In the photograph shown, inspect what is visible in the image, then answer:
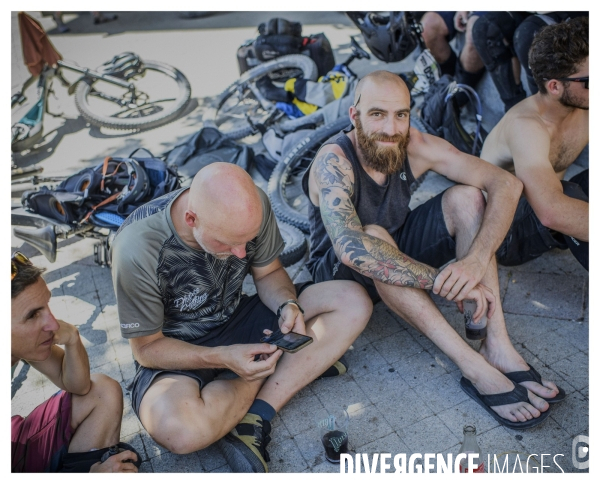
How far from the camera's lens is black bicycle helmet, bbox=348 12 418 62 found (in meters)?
5.78

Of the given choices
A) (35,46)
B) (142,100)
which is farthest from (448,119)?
(35,46)

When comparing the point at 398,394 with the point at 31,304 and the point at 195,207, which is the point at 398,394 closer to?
the point at 195,207

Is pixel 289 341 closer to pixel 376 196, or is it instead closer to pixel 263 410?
pixel 263 410

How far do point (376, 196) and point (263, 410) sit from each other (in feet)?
4.20

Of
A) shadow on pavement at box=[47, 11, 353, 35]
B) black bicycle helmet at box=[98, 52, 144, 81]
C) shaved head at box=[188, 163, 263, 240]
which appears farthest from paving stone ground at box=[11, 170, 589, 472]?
shadow on pavement at box=[47, 11, 353, 35]

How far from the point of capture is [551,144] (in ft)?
11.7

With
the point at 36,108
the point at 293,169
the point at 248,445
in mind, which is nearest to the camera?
the point at 248,445

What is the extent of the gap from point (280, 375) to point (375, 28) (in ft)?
13.4

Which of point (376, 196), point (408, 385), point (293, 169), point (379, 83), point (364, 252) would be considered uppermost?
point (379, 83)

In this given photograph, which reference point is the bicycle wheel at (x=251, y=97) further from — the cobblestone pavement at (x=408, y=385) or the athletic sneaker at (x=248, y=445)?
the athletic sneaker at (x=248, y=445)

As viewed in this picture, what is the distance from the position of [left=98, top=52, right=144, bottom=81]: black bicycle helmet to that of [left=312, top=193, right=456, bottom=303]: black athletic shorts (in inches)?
183

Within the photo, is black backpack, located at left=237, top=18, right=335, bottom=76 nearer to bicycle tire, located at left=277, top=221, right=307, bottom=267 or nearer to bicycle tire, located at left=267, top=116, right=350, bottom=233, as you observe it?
bicycle tire, located at left=267, top=116, right=350, bottom=233

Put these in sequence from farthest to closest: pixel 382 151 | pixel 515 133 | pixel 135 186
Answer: pixel 135 186 → pixel 515 133 → pixel 382 151

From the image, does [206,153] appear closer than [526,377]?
No
